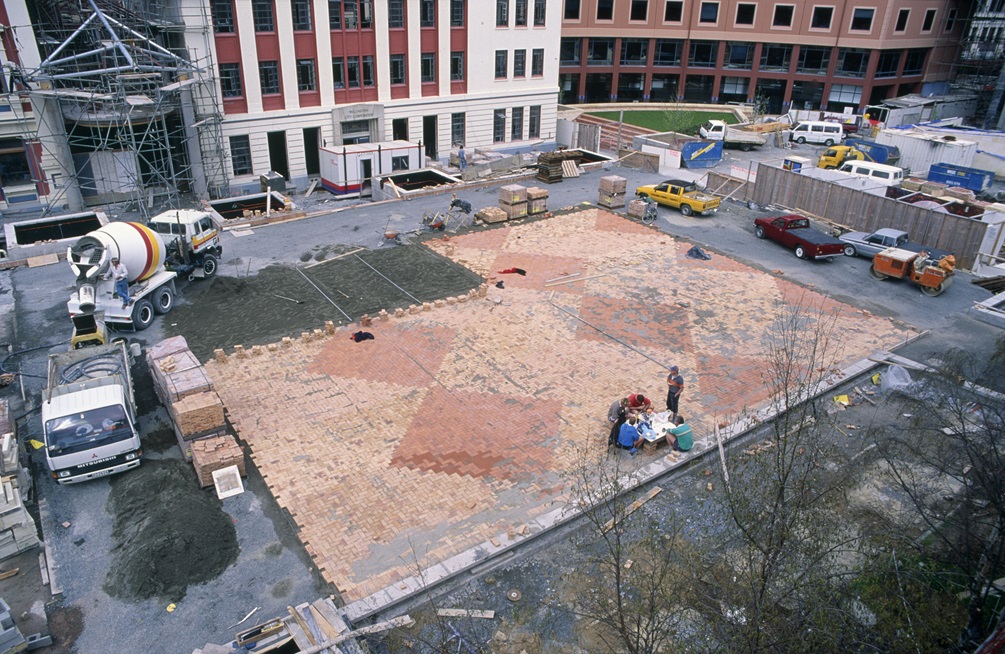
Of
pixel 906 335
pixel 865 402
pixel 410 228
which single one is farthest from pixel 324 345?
pixel 906 335

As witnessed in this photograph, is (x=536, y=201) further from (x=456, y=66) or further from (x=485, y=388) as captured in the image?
(x=485, y=388)

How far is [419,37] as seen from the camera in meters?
41.9

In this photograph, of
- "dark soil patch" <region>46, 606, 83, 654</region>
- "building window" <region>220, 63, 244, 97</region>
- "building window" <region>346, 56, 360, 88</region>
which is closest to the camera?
Result: "dark soil patch" <region>46, 606, 83, 654</region>

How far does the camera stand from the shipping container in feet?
149

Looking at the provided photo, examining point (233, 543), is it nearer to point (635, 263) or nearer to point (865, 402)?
point (865, 402)

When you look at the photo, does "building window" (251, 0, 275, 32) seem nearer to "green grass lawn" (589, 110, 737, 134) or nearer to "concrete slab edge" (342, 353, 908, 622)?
"green grass lawn" (589, 110, 737, 134)

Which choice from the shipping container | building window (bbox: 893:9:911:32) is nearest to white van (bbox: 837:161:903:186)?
the shipping container

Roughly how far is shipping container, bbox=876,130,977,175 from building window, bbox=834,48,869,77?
55.9 ft

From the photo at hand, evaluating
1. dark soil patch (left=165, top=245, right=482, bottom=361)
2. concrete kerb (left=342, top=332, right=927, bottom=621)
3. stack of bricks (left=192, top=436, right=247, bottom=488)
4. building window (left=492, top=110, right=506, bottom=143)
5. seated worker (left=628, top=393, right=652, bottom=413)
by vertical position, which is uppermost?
building window (left=492, top=110, right=506, bottom=143)

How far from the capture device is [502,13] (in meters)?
44.8

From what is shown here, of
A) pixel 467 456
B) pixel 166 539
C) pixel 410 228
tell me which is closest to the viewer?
pixel 166 539

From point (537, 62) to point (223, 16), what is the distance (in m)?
20.8

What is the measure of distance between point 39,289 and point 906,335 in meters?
32.1

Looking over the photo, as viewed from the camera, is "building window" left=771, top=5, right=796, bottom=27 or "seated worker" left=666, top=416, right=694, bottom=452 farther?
"building window" left=771, top=5, right=796, bottom=27
